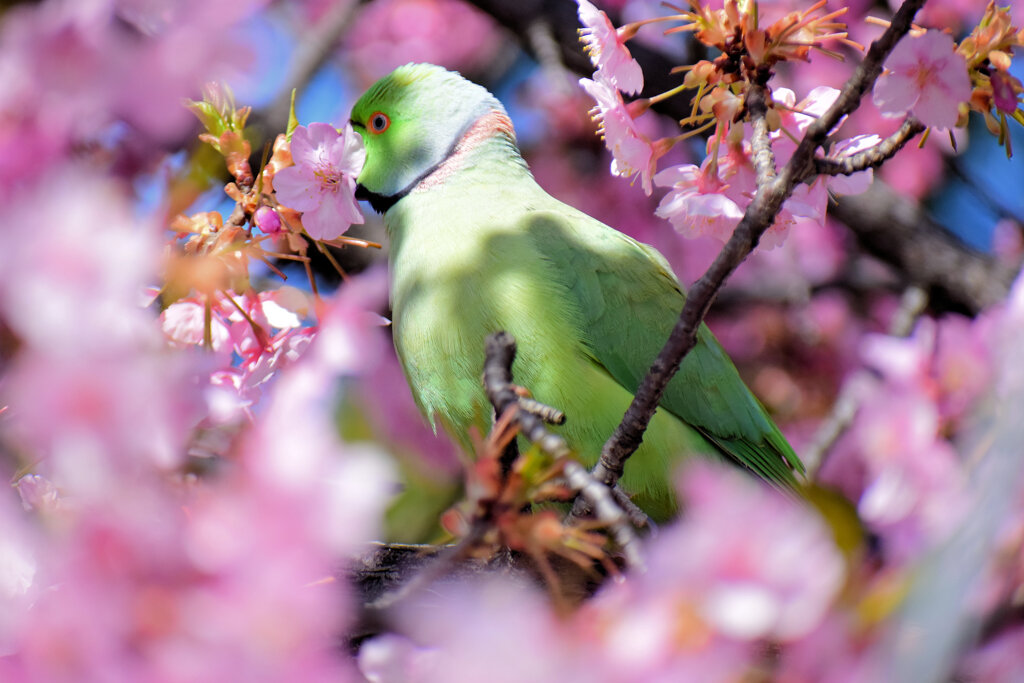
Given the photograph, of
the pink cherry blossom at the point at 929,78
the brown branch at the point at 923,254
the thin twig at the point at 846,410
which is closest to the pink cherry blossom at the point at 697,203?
the pink cherry blossom at the point at 929,78

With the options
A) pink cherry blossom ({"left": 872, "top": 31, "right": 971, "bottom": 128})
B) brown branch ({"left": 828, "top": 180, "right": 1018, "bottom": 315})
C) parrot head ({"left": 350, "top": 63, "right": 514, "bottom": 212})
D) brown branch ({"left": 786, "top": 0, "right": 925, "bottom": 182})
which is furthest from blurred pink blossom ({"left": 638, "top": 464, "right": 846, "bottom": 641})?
brown branch ({"left": 828, "top": 180, "right": 1018, "bottom": 315})

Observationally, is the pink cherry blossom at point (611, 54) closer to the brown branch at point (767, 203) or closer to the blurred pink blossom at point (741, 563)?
the brown branch at point (767, 203)

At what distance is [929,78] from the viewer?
4.20ft

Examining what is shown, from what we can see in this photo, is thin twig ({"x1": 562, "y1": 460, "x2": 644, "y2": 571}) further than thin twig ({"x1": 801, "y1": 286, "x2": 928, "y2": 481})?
No

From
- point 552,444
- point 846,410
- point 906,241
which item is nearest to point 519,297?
point 552,444

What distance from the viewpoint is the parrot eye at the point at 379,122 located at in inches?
92.9

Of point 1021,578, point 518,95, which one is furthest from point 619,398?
point 518,95

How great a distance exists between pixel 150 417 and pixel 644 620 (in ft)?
1.21

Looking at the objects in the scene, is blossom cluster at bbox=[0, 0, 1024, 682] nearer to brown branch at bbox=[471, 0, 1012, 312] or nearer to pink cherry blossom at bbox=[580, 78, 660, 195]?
pink cherry blossom at bbox=[580, 78, 660, 195]

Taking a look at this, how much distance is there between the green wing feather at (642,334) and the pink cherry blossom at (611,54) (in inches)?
21.7

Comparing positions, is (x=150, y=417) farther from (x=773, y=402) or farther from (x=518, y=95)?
(x=518, y=95)

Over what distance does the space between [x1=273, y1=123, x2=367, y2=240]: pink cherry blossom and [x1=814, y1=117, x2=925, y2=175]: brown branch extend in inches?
29.1

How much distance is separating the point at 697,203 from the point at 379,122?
1123mm

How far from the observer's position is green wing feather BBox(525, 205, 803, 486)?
2027mm
